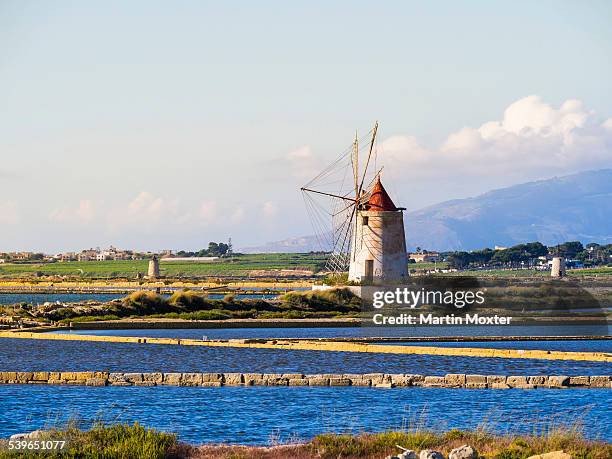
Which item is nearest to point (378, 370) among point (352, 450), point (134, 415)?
point (134, 415)

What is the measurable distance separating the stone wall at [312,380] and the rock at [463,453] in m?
13.2

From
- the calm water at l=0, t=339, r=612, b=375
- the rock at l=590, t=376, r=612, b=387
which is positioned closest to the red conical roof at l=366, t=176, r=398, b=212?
the calm water at l=0, t=339, r=612, b=375

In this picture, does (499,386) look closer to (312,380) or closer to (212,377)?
(312,380)

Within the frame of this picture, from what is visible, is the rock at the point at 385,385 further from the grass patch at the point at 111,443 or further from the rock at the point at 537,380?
the grass patch at the point at 111,443

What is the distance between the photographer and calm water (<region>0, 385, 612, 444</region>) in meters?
23.5

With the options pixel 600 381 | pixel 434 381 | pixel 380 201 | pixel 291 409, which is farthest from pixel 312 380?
pixel 380 201

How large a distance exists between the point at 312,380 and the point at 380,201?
4060 centimetres

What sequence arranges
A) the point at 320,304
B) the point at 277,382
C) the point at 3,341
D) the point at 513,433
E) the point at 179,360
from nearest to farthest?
the point at 513,433, the point at 277,382, the point at 179,360, the point at 3,341, the point at 320,304

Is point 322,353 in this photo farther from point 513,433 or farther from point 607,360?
point 513,433

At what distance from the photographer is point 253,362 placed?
37781 millimetres

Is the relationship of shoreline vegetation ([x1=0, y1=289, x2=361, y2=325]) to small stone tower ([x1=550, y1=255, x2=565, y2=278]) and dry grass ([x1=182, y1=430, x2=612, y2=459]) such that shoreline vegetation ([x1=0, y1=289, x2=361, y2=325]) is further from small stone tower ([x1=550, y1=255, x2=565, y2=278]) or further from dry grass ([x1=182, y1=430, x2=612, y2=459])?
small stone tower ([x1=550, y1=255, x2=565, y2=278])

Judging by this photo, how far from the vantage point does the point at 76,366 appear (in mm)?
36844

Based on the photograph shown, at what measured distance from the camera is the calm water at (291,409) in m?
23.5

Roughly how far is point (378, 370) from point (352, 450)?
16.7m
